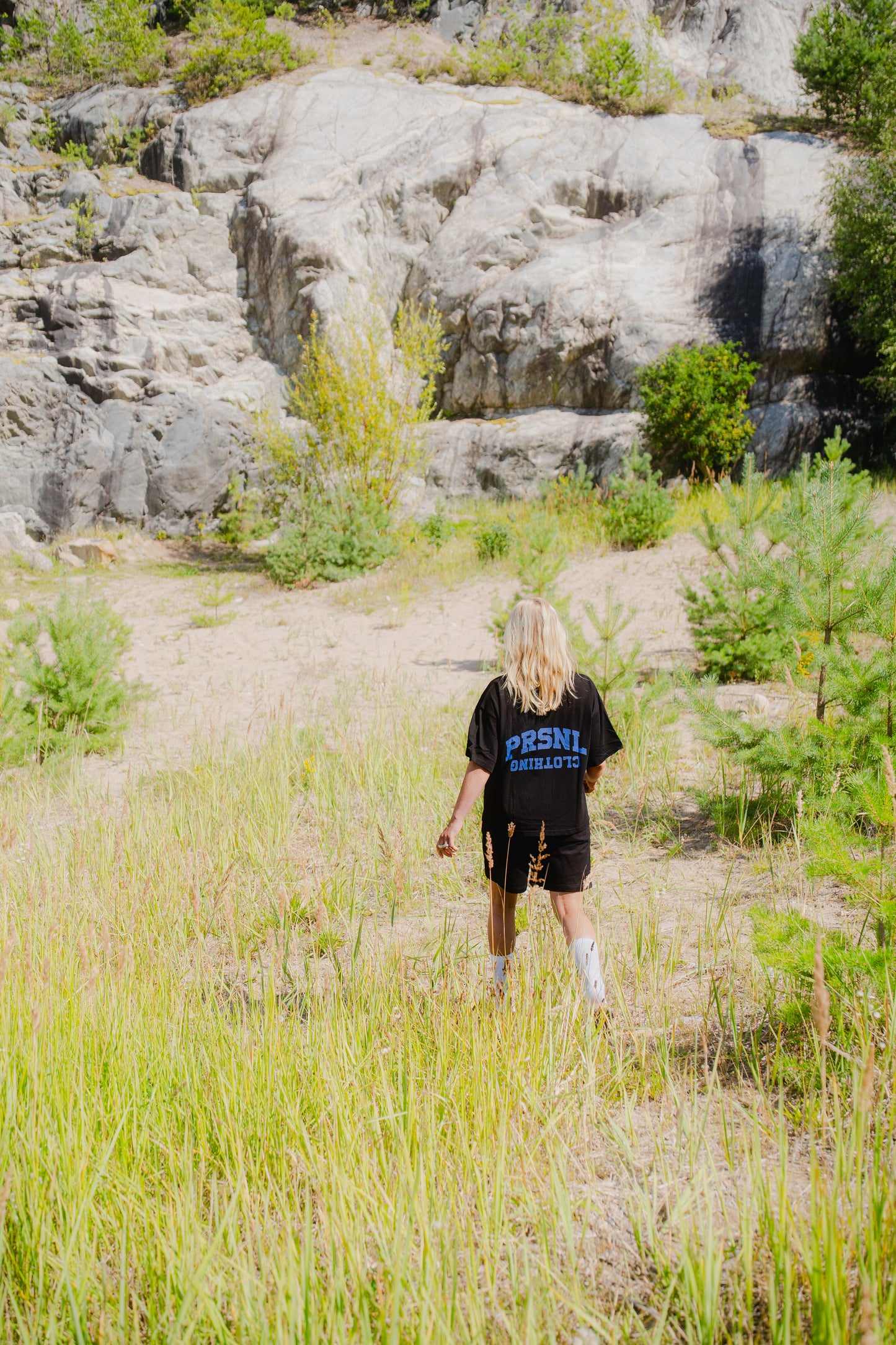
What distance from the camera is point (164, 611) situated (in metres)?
11.2

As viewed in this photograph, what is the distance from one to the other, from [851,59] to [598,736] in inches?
763

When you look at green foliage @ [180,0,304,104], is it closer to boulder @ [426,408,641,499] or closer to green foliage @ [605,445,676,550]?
boulder @ [426,408,641,499]

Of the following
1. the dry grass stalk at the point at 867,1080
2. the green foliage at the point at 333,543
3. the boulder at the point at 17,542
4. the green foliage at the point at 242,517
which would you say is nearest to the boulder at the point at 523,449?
the green foliage at the point at 242,517

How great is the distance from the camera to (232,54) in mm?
19875

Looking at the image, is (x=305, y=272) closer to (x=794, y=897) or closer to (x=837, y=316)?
(x=837, y=316)

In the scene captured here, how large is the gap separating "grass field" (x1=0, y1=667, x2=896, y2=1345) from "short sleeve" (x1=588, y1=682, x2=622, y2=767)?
605mm

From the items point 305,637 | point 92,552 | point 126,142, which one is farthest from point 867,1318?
point 126,142

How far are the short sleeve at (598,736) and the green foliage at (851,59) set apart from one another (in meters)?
17.3

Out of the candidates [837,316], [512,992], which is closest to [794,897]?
[512,992]

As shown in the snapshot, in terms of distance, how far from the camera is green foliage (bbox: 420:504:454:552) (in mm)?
13141

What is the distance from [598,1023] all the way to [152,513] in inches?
611

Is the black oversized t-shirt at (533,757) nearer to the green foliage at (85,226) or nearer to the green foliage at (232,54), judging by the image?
the green foliage at (85,226)

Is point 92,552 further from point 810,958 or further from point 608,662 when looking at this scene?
point 810,958

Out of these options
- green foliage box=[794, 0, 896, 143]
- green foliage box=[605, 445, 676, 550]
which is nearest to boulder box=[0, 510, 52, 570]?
green foliage box=[605, 445, 676, 550]
